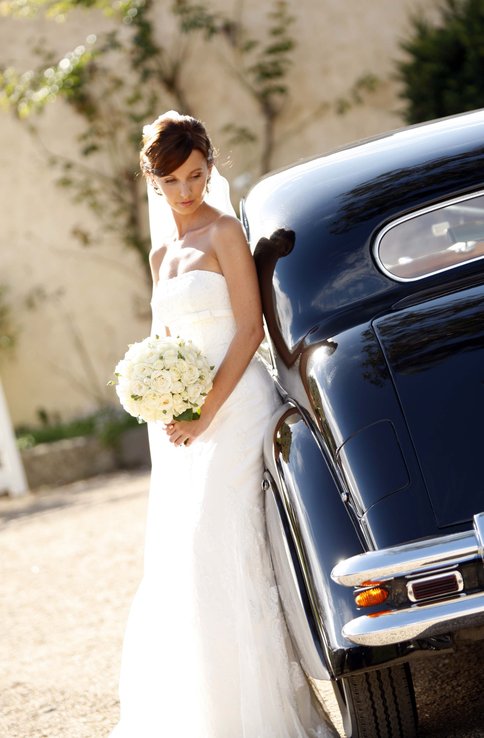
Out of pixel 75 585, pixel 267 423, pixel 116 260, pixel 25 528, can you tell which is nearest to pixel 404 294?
pixel 267 423

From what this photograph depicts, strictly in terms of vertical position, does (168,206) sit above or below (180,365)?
above

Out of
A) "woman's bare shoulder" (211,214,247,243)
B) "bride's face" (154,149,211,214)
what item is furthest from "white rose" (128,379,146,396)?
"bride's face" (154,149,211,214)

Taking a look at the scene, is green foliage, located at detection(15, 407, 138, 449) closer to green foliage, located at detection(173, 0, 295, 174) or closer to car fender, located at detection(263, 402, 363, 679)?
green foliage, located at detection(173, 0, 295, 174)

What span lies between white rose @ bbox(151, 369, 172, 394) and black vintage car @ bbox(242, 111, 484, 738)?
1.18 feet

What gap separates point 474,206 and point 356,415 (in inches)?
54.4

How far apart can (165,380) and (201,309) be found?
1.13ft

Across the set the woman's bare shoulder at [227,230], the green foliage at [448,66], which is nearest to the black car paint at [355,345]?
the woman's bare shoulder at [227,230]

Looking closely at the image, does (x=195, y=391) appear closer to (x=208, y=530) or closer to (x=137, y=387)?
(x=137, y=387)

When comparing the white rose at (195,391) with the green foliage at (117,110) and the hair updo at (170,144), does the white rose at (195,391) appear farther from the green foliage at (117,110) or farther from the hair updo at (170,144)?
the green foliage at (117,110)

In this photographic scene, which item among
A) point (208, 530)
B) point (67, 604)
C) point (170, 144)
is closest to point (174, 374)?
point (208, 530)

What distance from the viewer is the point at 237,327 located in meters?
3.48

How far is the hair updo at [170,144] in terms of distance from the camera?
3.54 m

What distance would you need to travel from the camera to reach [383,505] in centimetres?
278

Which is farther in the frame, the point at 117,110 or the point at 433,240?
the point at 117,110
